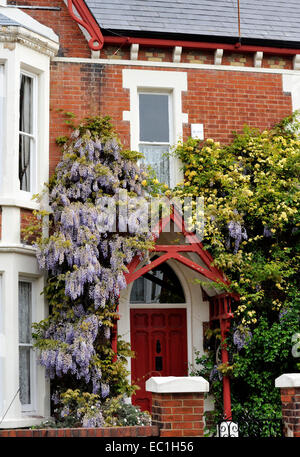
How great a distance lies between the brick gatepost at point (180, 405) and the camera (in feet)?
23.5

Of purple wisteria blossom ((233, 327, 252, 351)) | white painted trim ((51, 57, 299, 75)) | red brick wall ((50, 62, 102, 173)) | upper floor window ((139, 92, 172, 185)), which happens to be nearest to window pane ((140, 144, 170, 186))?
upper floor window ((139, 92, 172, 185))

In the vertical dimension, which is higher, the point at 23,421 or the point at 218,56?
the point at 218,56

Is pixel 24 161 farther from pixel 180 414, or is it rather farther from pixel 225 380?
pixel 180 414

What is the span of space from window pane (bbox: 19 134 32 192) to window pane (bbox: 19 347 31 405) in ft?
8.62

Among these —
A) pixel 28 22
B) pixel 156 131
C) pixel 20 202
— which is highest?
pixel 28 22

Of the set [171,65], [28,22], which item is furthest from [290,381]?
[28,22]

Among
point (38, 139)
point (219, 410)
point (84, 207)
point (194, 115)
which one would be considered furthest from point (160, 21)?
point (219, 410)

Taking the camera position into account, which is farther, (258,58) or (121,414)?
(258,58)

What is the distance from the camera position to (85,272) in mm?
10836

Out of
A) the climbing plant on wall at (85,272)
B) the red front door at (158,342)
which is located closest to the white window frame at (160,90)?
the climbing plant on wall at (85,272)

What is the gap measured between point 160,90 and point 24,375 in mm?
5598

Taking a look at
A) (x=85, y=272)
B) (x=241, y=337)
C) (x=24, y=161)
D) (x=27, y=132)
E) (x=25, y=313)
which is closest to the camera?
(x=85, y=272)

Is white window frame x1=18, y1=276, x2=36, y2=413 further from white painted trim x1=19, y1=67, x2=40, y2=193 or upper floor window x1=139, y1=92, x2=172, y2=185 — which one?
upper floor window x1=139, y1=92, x2=172, y2=185

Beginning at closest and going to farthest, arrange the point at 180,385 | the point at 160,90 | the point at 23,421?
the point at 180,385 < the point at 23,421 < the point at 160,90
